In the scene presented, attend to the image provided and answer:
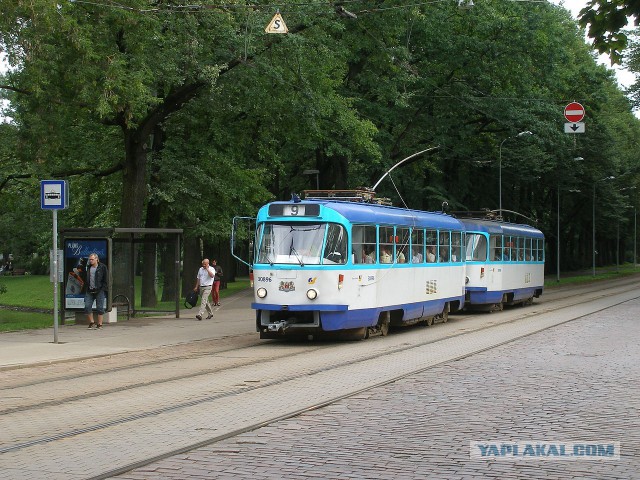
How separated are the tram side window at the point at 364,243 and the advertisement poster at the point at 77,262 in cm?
681

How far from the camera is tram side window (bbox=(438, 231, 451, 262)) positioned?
26.0 metres

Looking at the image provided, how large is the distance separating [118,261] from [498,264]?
12.8m

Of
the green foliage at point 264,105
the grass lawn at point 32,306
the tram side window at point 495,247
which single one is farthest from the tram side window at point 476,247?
the grass lawn at point 32,306

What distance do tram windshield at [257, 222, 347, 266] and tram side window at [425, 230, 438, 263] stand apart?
18.8 feet

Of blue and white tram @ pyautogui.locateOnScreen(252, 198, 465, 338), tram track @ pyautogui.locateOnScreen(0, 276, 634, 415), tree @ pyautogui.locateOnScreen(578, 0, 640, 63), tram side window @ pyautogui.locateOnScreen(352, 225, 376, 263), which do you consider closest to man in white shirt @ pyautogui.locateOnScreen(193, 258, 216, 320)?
tram track @ pyautogui.locateOnScreen(0, 276, 634, 415)

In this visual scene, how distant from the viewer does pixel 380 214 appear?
70.6 ft

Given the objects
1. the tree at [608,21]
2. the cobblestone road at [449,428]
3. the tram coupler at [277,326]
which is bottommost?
the cobblestone road at [449,428]

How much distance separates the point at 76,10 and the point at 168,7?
3.18m

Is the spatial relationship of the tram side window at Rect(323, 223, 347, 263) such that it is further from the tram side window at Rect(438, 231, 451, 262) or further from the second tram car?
the tram side window at Rect(438, 231, 451, 262)

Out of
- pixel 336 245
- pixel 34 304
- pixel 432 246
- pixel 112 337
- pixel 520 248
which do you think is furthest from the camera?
pixel 34 304

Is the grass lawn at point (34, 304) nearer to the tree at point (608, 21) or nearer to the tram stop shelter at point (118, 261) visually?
the tram stop shelter at point (118, 261)

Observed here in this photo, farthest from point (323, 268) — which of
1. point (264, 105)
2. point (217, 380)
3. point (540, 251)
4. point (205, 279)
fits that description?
point (540, 251)

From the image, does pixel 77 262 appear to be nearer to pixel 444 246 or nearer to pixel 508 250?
pixel 444 246

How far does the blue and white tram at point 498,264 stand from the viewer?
31250mm
